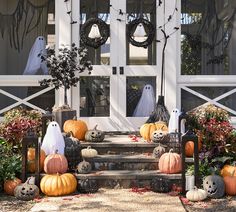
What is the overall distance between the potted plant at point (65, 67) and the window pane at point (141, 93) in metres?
0.71

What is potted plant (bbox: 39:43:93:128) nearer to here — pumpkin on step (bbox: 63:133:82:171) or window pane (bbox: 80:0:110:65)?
window pane (bbox: 80:0:110:65)

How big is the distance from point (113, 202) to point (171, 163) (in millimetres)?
925

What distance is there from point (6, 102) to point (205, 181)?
369 centimetres

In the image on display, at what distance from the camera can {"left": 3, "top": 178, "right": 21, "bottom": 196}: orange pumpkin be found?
5291mm

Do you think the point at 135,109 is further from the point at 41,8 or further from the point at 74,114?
the point at 41,8

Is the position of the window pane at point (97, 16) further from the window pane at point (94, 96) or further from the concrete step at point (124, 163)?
the concrete step at point (124, 163)

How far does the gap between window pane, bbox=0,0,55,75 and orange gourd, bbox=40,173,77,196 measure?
8.52 feet

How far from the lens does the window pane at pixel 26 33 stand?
24.1ft

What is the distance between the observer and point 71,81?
6.87 meters

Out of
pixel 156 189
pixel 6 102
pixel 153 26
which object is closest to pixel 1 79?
pixel 6 102

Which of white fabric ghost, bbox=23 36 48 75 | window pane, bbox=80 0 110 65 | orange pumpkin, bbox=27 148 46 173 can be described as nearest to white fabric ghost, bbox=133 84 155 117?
window pane, bbox=80 0 110 65

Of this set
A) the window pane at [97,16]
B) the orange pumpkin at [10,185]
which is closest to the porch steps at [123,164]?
the orange pumpkin at [10,185]

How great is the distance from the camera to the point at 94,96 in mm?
7234

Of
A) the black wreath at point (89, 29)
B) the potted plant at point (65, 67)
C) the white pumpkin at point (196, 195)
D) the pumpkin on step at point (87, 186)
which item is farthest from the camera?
the black wreath at point (89, 29)
